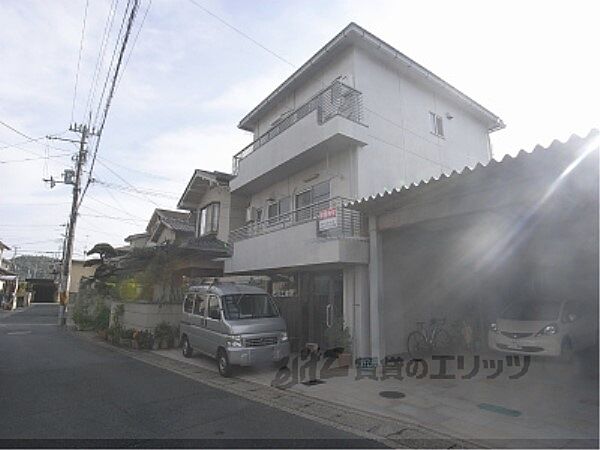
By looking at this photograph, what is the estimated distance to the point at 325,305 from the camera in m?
11.8

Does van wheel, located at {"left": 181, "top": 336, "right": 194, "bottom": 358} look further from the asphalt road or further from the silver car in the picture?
the asphalt road

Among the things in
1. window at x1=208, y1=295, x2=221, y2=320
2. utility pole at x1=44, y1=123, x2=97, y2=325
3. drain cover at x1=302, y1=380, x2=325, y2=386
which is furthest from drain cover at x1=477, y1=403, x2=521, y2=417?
utility pole at x1=44, y1=123, x2=97, y2=325

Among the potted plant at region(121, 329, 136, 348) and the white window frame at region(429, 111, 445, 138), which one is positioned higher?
the white window frame at region(429, 111, 445, 138)

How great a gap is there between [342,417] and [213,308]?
5167mm

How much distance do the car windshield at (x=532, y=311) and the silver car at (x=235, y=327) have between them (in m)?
6.05

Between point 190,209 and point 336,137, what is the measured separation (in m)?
13.5

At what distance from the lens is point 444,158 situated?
14.0 metres

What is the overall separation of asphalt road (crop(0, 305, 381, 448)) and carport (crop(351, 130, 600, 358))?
14.1 ft

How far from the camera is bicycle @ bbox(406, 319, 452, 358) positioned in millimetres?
10742

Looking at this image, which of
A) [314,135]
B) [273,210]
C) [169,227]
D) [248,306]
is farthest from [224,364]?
[169,227]

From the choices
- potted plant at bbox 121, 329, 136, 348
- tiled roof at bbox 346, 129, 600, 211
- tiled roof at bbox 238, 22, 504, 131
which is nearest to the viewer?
tiled roof at bbox 346, 129, 600, 211

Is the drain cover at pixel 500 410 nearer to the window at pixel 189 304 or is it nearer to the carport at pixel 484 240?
the carport at pixel 484 240

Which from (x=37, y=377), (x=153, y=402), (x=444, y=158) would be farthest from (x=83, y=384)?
(x=444, y=158)

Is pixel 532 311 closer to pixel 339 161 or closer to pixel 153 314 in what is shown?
pixel 339 161
